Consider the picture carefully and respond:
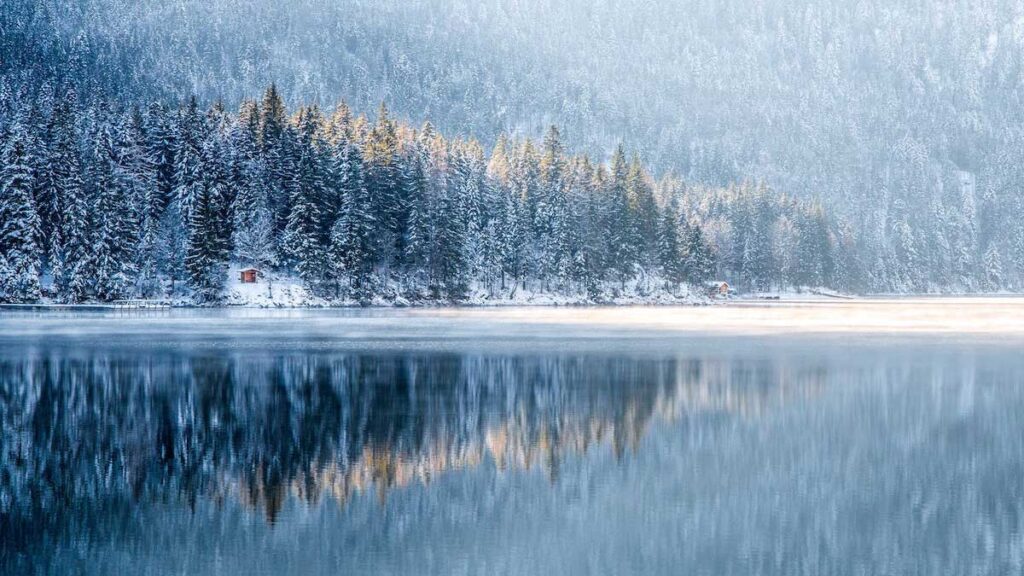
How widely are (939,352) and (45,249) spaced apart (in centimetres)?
7314

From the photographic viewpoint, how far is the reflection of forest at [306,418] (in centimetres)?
1784

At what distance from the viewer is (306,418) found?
25.1 m

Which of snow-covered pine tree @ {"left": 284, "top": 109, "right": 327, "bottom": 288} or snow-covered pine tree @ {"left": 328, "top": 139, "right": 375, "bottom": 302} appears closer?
snow-covered pine tree @ {"left": 284, "top": 109, "right": 327, "bottom": 288}

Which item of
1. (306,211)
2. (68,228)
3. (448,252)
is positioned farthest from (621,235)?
(68,228)

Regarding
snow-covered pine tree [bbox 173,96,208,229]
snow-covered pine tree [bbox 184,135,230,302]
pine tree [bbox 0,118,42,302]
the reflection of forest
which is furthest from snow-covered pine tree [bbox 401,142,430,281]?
the reflection of forest

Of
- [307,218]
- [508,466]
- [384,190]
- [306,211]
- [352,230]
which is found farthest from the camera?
[384,190]

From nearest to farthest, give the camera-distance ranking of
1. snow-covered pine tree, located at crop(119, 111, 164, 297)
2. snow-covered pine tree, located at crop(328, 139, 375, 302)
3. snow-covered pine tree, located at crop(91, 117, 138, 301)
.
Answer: snow-covered pine tree, located at crop(91, 117, 138, 301) → snow-covered pine tree, located at crop(119, 111, 164, 297) → snow-covered pine tree, located at crop(328, 139, 375, 302)

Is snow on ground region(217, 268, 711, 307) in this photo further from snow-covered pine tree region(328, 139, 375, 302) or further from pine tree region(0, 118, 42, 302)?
pine tree region(0, 118, 42, 302)

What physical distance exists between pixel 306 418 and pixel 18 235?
68.5 metres

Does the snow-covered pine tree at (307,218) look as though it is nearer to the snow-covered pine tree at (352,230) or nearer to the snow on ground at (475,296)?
the snow-covered pine tree at (352,230)

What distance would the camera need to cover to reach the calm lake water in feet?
46.3

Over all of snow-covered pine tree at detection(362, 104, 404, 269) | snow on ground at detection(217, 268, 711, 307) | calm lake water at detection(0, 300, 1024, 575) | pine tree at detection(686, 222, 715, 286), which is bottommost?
calm lake water at detection(0, 300, 1024, 575)

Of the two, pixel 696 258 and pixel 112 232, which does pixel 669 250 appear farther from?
pixel 112 232

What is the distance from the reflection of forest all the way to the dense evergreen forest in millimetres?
50375
